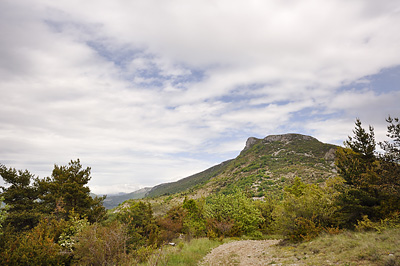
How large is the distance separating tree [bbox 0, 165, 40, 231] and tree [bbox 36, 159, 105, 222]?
1.02 meters

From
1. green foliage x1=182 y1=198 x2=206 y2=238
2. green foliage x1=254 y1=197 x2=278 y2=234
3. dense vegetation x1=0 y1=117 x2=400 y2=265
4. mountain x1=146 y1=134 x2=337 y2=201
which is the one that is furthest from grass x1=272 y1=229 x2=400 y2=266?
mountain x1=146 y1=134 x2=337 y2=201

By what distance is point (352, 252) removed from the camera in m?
9.62

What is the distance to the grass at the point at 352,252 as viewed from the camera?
830cm

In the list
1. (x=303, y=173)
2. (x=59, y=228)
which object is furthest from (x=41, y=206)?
(x=303, y=173)

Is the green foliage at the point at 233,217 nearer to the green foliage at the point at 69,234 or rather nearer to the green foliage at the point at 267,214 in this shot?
the green foliage at the point at 267,214

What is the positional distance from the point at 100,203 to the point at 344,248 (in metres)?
31.2

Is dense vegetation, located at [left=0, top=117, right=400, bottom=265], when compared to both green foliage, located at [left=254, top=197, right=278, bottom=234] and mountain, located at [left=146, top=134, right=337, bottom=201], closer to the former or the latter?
green foliage, located at [left=254, top=197, right=278, bottom=234]

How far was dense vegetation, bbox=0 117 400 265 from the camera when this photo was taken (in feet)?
27.7

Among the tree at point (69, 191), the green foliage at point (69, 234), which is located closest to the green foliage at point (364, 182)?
the green foliage at point (69, 234)

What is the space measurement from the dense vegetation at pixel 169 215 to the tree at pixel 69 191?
0.37 feet

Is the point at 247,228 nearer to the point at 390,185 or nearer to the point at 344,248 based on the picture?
the point at 344,248

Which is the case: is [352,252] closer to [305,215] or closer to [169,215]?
[305,215]

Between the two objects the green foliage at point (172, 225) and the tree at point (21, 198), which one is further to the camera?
the green foliage at point (172, 225)

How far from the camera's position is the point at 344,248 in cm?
1059
